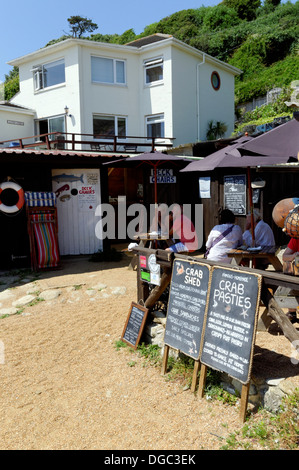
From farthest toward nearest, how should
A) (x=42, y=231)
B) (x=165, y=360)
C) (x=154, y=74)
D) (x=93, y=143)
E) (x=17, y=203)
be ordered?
(x=154, y=74)
(x=93, y=143)
(x=42, y=231)
(x=17, y=203)
(x=165, y=360)

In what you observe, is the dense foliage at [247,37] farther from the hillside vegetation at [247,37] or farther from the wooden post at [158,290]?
the wooden post at [158,290]

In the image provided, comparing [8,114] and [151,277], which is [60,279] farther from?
[8,114]

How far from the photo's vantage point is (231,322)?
11.8ft

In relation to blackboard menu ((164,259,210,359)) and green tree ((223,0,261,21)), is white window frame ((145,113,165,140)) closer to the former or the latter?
blackboard menu ((164,259,210,359))

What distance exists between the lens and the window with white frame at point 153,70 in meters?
18.3

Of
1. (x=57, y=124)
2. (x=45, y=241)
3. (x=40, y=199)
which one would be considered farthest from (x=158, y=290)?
(x=57, y=124)

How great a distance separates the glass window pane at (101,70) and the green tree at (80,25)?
31744 millimetres

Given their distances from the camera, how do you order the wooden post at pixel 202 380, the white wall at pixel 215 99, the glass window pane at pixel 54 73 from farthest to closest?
the white wall at pixel 215 99 → the glass window pane at pixel 54 73 → the wooden post at pixel 202 380

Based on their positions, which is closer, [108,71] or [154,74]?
[108,71]

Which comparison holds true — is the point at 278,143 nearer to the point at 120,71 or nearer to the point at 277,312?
the point at 277,312

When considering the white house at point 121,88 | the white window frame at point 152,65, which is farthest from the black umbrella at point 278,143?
the white window frame at point 152,65

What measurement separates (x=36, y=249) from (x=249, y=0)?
41.6 metres
